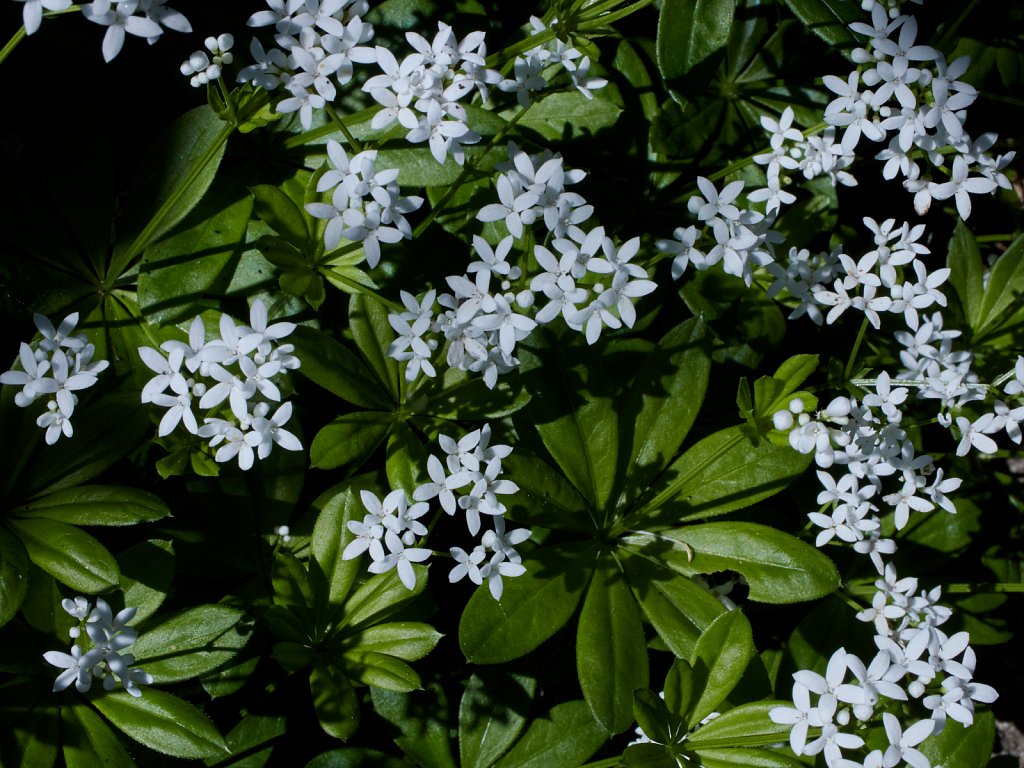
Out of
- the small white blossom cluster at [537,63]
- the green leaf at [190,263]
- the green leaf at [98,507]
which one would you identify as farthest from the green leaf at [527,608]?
the small white blossom cluster at [537,63]

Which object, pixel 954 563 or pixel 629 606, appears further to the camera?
pixel 954 563

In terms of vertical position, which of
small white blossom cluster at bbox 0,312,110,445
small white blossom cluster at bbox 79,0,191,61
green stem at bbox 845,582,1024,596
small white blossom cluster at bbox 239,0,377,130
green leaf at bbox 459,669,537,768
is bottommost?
green stem at bbox 845,582,1024,596

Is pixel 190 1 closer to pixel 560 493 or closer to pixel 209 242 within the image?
pixel 209 242

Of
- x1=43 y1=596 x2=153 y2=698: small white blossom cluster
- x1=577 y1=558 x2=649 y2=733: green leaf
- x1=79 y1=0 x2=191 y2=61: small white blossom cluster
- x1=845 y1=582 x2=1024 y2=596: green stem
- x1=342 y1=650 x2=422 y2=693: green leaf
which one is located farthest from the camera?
x1=845 y1=582 x2=1024 y2=596: green stem

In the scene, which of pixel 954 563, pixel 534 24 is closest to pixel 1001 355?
pixel 954 563

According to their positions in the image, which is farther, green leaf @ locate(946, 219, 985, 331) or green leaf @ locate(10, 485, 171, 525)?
green leaf @ locate(946, 219, 985, 331)

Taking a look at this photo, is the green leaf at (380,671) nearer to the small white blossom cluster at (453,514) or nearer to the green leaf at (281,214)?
the small white blossom cluster at (453,514)

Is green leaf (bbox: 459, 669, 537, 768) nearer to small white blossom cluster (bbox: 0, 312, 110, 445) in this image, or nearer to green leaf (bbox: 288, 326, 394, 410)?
green leaf (bbox: 288, 326, 394, 410)

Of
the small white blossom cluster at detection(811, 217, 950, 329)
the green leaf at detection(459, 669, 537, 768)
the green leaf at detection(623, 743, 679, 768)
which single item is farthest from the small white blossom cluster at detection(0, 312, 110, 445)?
the small white blossom cluster at detection(811, 217, 950, 329)
